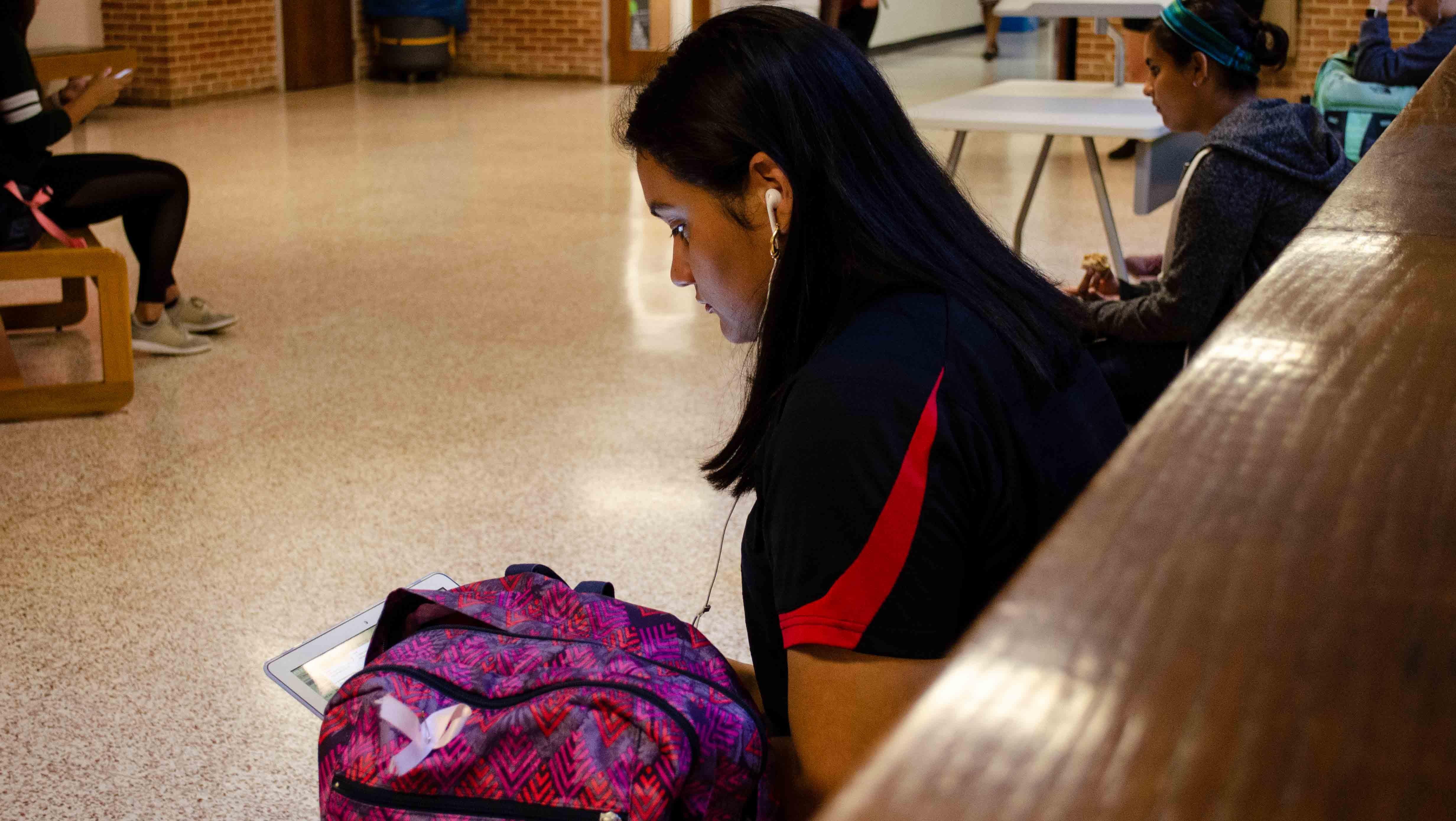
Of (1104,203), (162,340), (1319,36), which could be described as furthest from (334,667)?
(1319,36)

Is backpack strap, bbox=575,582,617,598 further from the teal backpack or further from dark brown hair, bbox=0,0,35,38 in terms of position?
the teal backpack

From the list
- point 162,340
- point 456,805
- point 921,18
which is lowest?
point 162,340

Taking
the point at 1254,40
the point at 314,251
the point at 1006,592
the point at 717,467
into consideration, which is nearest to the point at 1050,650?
the point at 1006,592

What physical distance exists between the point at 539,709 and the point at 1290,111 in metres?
1.75

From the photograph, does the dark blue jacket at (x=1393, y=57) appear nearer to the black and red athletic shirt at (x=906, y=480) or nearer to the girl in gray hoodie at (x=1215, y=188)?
the girl in gray hoodie at (x=1215, y=188)

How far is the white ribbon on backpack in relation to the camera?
1062mm

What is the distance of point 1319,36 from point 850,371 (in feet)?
27.5

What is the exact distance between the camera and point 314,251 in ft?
16.6

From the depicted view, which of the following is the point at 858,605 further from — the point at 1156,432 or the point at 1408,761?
the point at 1408,761

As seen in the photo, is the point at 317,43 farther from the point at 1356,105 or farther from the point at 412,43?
the point at 1356,105

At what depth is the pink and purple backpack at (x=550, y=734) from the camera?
1016 mm

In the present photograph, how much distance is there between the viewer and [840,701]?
946mm

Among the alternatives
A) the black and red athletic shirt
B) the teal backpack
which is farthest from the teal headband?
the black and red athletic shirt

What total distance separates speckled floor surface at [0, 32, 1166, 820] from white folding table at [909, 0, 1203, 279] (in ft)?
2.03
